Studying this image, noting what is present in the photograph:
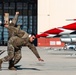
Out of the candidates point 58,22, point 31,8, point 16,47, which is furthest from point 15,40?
point 31,8

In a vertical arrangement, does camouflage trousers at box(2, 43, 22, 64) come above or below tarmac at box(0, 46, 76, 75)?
above

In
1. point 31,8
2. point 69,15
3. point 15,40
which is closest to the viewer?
point 15,40

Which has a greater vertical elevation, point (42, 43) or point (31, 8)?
point (31, 8)

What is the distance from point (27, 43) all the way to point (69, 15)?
158 ft

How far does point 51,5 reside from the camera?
63.4 m

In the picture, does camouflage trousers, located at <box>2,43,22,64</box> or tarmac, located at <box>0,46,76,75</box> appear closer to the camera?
tarmac, located at <box>0,46,76,75</box>

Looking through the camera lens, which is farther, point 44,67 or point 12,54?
point 44,67

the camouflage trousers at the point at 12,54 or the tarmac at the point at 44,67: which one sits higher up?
the camouflage trousers at the point at 12,54

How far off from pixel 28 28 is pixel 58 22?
9.47 metres

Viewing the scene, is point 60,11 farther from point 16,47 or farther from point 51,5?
point 16,47

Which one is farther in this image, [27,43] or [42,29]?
[42,29]

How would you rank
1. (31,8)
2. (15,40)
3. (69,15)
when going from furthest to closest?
(31,8)
(69,15)
(15,40)

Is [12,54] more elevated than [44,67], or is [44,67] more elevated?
[12,54]

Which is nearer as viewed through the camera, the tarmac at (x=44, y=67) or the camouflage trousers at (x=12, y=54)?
the tarmac at (x=44, y=67)
